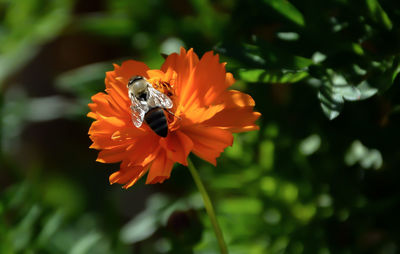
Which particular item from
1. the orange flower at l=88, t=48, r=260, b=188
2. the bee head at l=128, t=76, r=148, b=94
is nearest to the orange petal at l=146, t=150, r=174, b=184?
the orange flower at l=88, t=48, r=260, b=188

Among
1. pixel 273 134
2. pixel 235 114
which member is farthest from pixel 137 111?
pixel 273 134

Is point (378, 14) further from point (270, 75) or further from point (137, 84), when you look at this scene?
point (137, 84)

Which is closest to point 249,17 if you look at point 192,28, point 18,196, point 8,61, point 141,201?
point 192,28

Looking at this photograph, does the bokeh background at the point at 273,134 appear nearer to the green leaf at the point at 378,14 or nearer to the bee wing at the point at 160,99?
the green leaf at the point at 378,14

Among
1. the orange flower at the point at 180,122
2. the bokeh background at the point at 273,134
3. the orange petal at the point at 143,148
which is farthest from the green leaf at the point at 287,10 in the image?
the orange petal at the point at 143,148

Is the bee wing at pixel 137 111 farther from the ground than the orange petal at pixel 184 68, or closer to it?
closer to it
